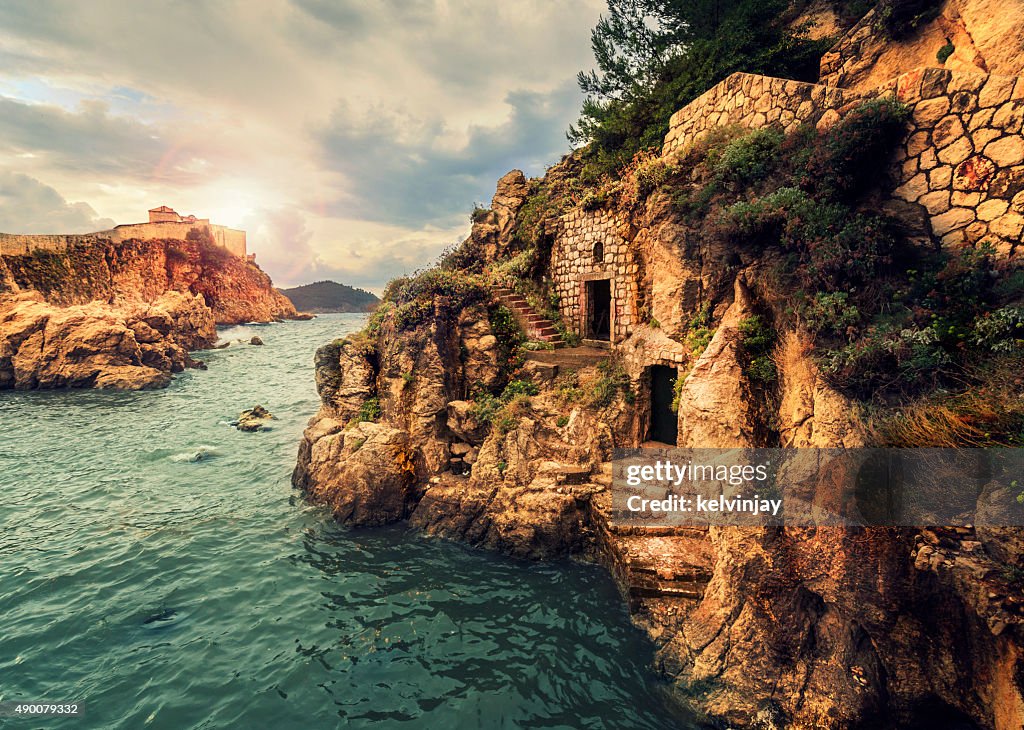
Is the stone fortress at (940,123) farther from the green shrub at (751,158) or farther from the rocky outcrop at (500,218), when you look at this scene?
the rocky outcrop at (500,218)

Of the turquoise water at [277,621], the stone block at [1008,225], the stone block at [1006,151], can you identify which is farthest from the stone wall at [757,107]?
the turquoise water at [277,621]

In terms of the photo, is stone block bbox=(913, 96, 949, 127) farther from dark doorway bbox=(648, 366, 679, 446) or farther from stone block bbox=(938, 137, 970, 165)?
dark doorway bbox=(648, 366, 679, 446)

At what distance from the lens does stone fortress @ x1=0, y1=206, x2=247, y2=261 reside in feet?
126

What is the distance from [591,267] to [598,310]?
2.23 meters

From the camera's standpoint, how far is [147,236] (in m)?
54.0

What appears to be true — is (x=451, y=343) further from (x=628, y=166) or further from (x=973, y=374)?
(x=973, y=374)

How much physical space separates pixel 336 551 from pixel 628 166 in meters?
16.1

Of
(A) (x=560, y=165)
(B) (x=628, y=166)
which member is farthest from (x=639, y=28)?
(B) (x=628, y=166)

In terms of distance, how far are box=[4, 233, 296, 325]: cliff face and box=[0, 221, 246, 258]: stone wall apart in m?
0.61

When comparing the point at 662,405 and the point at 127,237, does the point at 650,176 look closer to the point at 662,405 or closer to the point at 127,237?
the point at 662,405

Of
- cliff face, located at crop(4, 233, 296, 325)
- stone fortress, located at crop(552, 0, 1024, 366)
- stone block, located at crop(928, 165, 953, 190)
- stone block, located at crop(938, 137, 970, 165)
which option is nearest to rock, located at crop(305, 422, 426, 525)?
stone fortress, located at crop(552, 0, 1024, 366)

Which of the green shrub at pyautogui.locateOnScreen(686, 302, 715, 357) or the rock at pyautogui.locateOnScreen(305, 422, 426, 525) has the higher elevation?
the green shrub at pyautogui.locateOnScreen(686, 302, 715, 357)

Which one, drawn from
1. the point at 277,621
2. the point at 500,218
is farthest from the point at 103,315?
the point at 277,621

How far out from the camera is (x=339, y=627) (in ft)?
29.2
